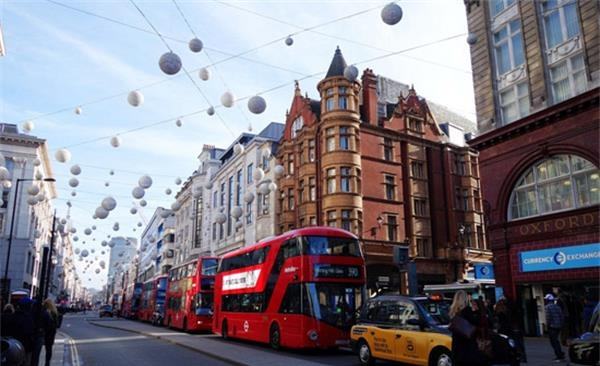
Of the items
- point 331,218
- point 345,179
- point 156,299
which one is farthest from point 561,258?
point 156,299

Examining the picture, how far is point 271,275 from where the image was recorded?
60.5 feet

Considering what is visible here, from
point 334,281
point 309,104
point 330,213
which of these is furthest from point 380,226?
point 334,281

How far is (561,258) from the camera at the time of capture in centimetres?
1986

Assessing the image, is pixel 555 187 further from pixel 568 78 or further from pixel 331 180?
pixel 331 180

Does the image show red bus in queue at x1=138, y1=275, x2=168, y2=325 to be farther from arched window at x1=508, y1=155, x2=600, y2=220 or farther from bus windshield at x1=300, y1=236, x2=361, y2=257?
arched window at x1=508, y1=155, x2=600, y2=220

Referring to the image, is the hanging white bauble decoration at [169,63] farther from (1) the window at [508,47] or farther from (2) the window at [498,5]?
(2) the window at [498,5]

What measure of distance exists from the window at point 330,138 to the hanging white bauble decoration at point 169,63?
2380 centimetres

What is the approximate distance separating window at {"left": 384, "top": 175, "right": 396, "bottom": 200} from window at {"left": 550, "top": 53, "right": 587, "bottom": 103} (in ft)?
55.7

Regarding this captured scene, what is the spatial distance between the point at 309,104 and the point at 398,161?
8654 millimetres

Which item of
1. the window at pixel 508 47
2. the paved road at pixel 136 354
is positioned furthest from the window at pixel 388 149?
the paved road at pixel 136 354

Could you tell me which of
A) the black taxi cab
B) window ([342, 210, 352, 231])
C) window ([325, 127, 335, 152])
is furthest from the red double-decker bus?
the black taxi cab

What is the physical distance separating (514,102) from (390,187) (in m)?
15.1

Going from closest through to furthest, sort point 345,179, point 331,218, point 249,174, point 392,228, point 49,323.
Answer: point 49,323, point 331,218, point 345,179, point 392,228, point 249,174

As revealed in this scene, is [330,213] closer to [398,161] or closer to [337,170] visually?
[337,170]
